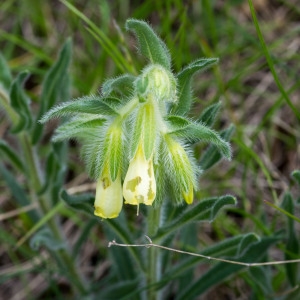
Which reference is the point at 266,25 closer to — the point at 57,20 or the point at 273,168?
the point at 273,168

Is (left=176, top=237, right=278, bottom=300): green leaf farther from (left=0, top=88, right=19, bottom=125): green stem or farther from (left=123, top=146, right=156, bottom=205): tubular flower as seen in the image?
(left=0, top=88, right=19, bottom=125): green stem

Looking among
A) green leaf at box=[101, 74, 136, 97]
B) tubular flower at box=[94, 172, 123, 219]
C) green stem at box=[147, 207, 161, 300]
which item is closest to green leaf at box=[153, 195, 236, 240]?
green stem at box=[147, 207, 161, 300]

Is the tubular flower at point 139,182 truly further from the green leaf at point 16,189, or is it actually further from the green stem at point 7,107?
the green leaf at point 16,189

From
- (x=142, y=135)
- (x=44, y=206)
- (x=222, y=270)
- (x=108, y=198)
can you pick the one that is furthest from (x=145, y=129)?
(x=44, y=206)

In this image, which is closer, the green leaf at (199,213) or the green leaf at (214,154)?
the green leaf at (199,213)

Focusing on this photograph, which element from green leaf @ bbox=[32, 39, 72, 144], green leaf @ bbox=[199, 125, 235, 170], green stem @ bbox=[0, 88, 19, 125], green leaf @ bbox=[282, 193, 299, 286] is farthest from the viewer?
green leaf @ bbox=[32, 39, 72, 144]

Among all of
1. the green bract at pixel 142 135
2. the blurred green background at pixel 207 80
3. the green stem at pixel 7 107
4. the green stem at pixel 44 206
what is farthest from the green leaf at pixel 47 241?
the green bract at pixel 142 135

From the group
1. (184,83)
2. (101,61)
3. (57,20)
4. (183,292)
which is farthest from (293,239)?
(57,20)
